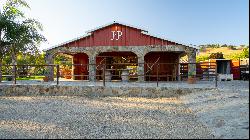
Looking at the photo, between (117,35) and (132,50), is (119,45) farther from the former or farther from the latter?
(132,50)

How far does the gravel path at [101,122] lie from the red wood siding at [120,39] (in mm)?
9710

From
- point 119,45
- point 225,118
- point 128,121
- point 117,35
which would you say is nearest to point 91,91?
point 119,45

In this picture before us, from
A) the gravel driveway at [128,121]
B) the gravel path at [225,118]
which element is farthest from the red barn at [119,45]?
the gravel path at [225,118]

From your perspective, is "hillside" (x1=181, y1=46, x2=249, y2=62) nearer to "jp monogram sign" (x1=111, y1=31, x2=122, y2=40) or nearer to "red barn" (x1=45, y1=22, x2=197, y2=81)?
"red barn" (x1=45, y1=22, x2=197, y2=81)

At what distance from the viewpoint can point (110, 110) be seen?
1050cm

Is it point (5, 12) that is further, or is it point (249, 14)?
point (5, 12)

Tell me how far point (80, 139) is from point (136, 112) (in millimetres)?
3783

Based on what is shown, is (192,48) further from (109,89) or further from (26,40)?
(26,40)

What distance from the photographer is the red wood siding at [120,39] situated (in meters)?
20.9

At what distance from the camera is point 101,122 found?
8.31m

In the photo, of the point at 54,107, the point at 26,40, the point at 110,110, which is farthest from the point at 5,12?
the point at 110,110

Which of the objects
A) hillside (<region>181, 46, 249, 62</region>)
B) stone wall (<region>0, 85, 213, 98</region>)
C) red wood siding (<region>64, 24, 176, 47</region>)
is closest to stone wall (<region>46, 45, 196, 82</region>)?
red wood siding (<region>64, 24, 176, 47</region>)

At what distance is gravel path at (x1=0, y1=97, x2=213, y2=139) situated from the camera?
6855 mm

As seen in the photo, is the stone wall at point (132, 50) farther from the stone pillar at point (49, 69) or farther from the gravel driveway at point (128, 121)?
the gravel driveway at point (128, 121)
